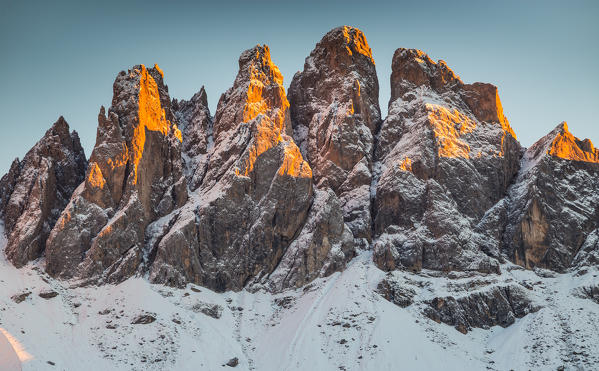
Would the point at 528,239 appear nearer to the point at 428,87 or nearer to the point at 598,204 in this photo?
the point at 598,204

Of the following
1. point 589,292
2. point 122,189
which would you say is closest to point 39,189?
point 122,189

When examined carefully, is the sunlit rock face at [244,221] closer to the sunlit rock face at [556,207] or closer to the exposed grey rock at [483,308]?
the exposed grey rock at [483,308]

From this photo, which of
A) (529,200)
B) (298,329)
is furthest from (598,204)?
(298,329)

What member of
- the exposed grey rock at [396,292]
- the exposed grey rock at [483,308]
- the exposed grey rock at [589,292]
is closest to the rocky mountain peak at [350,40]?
the exposed grey rock at [396,292]

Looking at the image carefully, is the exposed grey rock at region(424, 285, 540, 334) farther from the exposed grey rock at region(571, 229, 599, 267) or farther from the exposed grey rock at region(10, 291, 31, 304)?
the exposed grey rock at region(10, 291, 31, 304)

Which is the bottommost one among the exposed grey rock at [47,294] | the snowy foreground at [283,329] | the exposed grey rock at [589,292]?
the snowy foreground at [283,329]

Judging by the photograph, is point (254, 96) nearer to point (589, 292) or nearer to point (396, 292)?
point (396, 292)
